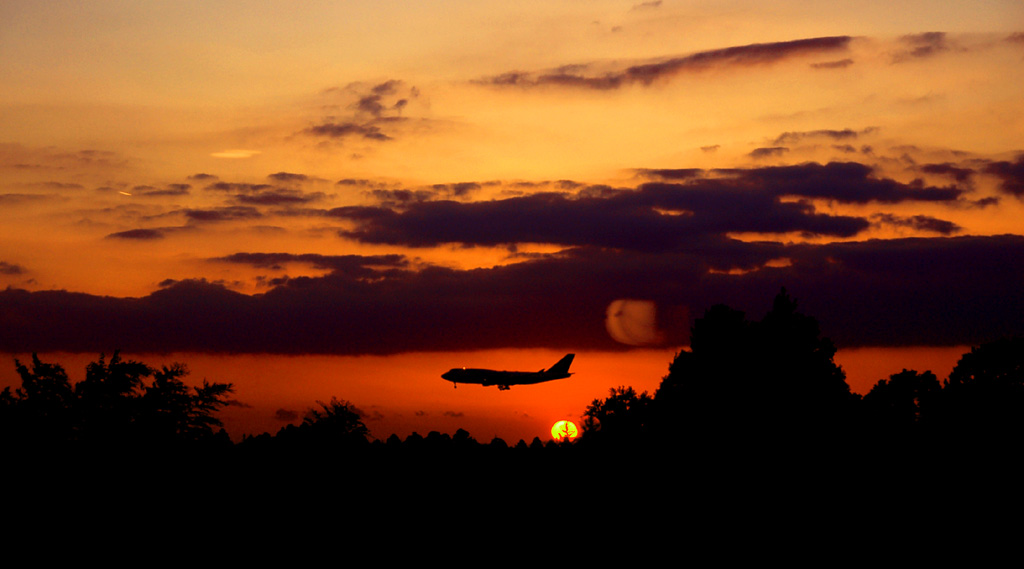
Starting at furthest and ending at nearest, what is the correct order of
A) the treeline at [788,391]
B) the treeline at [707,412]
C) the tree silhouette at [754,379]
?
the tree silhouette at [754,379] → the treeline at [788,391] → the treeline at [707,412]

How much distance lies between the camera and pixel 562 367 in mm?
171875

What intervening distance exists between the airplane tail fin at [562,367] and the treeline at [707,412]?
72.8 meters

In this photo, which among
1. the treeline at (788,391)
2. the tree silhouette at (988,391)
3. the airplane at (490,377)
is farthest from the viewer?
the airplane at (490,377)

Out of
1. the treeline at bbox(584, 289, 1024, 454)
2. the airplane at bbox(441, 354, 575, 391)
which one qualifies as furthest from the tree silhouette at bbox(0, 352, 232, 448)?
the airplane at bbox(441, 354, 575, 391)

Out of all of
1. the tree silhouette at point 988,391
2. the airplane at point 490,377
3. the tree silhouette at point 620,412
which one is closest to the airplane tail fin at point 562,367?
the airplane at point 490,377

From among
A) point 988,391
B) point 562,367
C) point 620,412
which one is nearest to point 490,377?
point 562,367

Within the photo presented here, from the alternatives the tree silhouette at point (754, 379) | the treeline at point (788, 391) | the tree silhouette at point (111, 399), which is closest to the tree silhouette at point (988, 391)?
the treeline at point (788, 391)

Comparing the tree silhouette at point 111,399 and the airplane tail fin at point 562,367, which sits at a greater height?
the airplane tail fin at point 562,367

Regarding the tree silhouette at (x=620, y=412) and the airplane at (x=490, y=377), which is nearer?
the tree silhouette at (x=620, y=412)

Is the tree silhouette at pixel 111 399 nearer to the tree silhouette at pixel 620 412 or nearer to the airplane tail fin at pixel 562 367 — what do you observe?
the tree silhouette at pixel 620 412

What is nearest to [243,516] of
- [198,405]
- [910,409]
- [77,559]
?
[77,559]

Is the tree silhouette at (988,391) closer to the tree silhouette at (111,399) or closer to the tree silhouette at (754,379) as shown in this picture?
the tree silhouette at (754,379)

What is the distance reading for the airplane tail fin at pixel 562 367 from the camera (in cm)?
16495

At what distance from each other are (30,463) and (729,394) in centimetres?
4714
